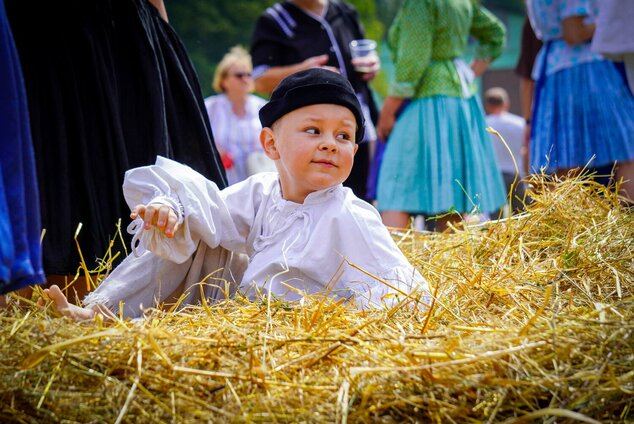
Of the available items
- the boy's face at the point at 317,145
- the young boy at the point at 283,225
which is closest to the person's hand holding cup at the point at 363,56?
the young boy at the point at 283,225

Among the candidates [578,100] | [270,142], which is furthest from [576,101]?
[270,142]

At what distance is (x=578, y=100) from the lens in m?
4.40

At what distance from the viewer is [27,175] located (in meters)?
1.98

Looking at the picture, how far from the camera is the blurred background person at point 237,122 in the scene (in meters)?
7.33

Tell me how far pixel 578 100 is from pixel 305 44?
5.27 ft

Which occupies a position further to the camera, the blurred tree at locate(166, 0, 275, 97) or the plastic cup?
the blurred tree at locate(166, 0, 275, 97)

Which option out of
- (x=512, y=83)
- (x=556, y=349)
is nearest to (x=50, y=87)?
(x=556, y=349)

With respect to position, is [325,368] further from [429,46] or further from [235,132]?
[235,132]

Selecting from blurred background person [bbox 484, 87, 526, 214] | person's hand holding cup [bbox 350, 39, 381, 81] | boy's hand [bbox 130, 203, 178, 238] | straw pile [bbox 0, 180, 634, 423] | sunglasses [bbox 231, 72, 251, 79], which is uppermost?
person's hand holding cup [bbox 350, 39, 381, 81]

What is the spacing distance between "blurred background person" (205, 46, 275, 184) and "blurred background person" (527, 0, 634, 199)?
9.78 feet

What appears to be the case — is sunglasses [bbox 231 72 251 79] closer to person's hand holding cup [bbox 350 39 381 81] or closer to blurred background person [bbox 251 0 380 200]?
blurred background person [bbox 251 0 380 200]

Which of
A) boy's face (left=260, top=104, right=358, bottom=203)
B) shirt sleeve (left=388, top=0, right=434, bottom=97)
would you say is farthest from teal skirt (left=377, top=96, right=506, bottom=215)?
boy's face (left=260, top=104, right=358, bottom=203)

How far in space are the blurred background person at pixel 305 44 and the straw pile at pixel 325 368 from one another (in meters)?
3.03

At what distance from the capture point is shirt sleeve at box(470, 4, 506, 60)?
18.0 feet
